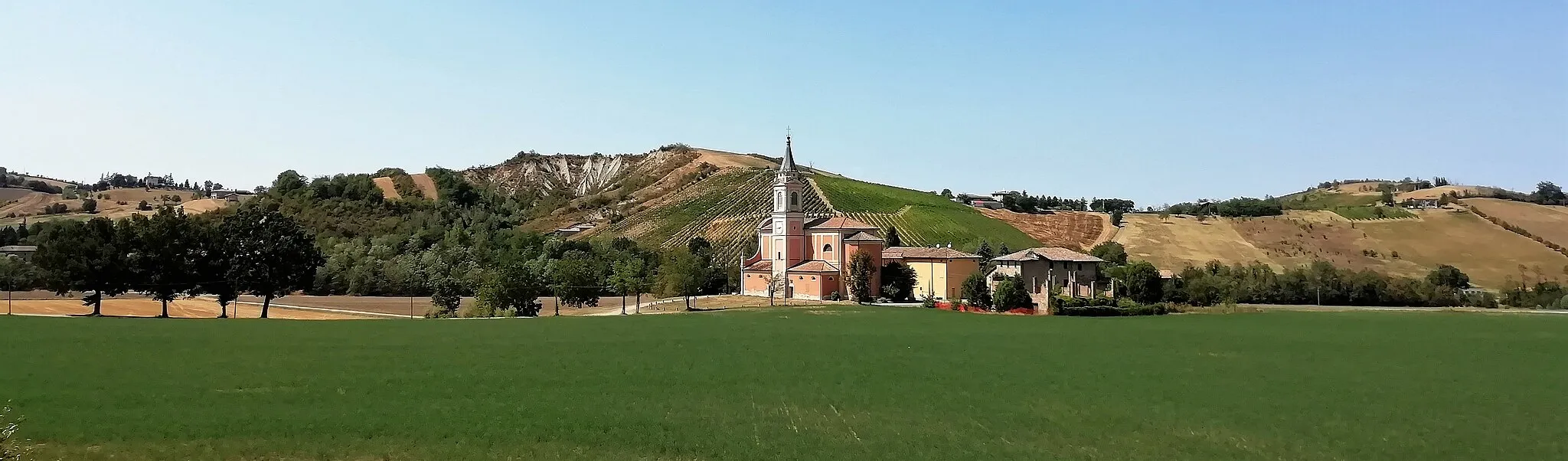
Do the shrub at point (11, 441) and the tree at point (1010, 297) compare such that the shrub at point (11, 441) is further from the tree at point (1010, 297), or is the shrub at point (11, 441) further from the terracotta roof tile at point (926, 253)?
the terracotta roof tile at point (926, 253)

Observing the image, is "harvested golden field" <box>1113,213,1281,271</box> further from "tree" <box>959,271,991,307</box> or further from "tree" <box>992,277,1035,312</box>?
"tree" <box>959,271,991,307</box>

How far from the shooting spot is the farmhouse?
72.6 meters

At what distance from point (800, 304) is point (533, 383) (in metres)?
44.5

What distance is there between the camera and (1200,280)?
81.1 m

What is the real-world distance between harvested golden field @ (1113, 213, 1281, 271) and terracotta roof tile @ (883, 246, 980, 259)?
107ft

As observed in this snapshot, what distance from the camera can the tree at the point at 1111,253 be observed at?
300ft

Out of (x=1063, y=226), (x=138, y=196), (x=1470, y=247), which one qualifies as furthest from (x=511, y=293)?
(x=138, y=196)

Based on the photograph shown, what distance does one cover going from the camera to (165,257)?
59.5m

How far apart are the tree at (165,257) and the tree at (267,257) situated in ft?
6.83

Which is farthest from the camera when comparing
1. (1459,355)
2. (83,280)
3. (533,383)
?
(83,280)

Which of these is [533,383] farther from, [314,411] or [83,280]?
[83,280]

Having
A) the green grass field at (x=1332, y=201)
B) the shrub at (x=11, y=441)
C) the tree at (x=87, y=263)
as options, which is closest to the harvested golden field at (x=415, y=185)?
the tree at (x=87, y=263)

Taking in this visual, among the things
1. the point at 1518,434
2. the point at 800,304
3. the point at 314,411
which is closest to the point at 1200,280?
the point at 800,304

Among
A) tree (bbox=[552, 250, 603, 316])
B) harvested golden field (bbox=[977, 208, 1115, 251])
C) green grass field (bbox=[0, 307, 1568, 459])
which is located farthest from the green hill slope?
green grass field (bbox=[0, 307, 1568, 459])
